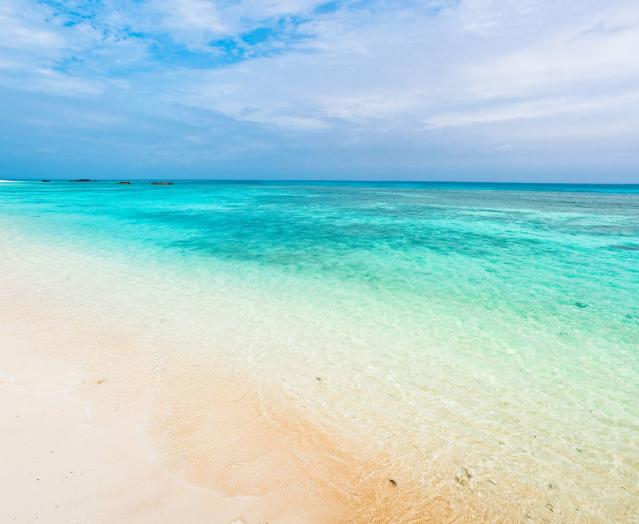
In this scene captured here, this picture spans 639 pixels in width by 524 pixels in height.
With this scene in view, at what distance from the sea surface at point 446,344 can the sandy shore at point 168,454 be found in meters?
0.44

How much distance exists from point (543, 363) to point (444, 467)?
298 centimetres

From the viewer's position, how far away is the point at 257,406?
4297 millimetres

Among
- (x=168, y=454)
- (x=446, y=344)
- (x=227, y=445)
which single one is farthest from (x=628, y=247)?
(x=168, y=454)

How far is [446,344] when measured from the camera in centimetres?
595

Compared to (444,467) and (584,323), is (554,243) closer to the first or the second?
(584,323)

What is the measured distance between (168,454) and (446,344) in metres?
4.43

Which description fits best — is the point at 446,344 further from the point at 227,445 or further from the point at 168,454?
the point at 168,454

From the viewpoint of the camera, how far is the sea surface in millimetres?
3502

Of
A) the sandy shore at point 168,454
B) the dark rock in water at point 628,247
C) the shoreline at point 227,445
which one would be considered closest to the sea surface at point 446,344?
the shoreline at point 227,445

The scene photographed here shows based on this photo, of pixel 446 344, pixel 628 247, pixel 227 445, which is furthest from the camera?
pixel 628 247

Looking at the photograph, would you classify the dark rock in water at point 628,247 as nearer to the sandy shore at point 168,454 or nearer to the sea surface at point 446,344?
the sea surface at point 446,344

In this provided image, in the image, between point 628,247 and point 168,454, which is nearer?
point 168,454

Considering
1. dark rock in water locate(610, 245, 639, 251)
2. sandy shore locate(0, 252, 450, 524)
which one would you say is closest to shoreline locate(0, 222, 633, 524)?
sandy shore locate(0, 252, 450, 524)

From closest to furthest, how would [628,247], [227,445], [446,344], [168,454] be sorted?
[168,454] → [227,445] → [446,344] → [628,247]
